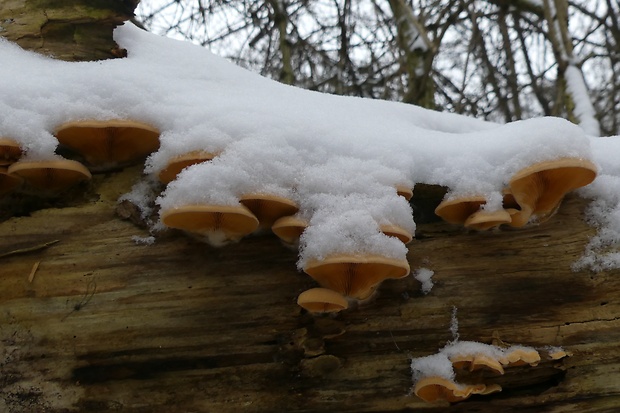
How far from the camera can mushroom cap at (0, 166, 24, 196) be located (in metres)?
1.93

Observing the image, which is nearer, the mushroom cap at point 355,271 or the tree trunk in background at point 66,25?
the mushroom cap at point 355,271

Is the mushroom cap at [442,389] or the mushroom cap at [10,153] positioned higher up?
the mushroom cap at [10,153]

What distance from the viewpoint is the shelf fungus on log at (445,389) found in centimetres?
186

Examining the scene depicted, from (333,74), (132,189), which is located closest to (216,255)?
(132,189)

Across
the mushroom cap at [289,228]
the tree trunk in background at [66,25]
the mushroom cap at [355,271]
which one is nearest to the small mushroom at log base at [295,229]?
the mushroom cap at [289,228]

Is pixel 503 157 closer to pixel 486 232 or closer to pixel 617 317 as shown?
pixel 486 232

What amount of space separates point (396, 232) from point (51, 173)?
135cm

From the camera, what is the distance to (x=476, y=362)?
187 cm

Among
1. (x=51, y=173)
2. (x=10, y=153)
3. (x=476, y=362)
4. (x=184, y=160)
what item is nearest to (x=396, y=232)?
(x=476, y=362)

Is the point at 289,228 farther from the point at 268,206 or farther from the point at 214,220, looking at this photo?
the point at 214,220

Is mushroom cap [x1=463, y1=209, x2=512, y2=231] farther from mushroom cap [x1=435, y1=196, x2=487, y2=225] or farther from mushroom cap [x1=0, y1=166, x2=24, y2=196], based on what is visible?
mushroom cap [x1=0, y1=166, x2=24, y2=196]

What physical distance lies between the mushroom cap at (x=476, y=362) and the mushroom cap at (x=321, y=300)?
50cm

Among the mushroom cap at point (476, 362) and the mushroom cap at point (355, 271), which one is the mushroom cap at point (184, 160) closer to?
the mushroom cap at point (355, 271)

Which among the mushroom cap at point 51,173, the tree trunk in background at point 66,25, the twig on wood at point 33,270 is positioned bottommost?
the twig on wood at point 33,270
